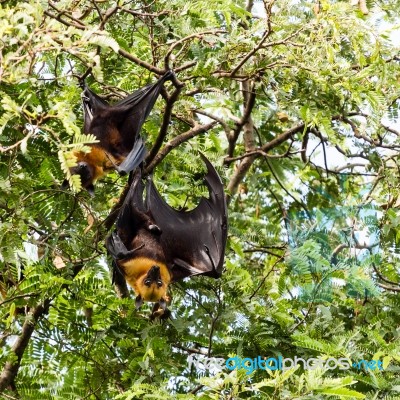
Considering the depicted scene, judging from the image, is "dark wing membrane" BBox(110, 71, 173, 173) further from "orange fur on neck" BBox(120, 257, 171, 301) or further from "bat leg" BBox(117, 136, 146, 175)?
"orange fur on neck" BBox(120, 257, 171, 301)

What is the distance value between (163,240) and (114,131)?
947 millimetres

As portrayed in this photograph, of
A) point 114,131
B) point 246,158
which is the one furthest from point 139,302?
point 246,158

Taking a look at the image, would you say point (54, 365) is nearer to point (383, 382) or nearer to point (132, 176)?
point (132, 176)

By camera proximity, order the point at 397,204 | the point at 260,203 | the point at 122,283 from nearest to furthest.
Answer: the point at 397,204 < the point at 122,283 < the point at 260,203

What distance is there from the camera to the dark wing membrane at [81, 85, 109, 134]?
19.3 ft

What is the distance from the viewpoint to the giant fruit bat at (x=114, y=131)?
5723 mm

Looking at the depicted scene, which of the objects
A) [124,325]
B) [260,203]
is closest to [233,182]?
[260,203]

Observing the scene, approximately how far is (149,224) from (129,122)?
2.68 ft

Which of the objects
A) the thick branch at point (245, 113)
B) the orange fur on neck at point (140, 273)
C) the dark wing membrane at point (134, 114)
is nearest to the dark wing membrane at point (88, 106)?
the dark wing membrane at point (134, 114)

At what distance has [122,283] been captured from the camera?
6.89m

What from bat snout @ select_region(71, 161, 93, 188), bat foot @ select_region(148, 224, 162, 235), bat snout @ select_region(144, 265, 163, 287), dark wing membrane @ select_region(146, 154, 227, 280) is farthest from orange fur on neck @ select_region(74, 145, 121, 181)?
bat snout @ select_region(144, 265, 163, 287)

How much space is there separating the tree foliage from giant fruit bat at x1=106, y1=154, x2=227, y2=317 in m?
0.12

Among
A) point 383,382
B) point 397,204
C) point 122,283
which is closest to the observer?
point 383,382

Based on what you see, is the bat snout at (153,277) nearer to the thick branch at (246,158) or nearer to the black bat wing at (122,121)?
the black bat wing at (122,121)
